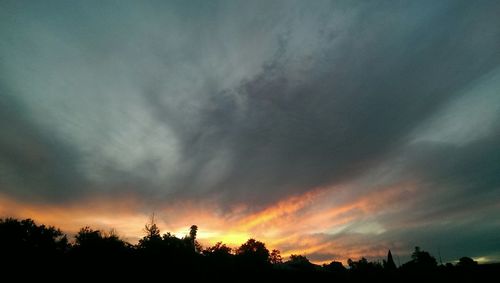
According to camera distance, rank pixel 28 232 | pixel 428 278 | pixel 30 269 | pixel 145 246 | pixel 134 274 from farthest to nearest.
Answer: pixel 28 232, pixel 428 278, pixel 145 246, pixel 30 269, pixel 134 274

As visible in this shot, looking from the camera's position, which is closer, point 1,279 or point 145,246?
point 1,279

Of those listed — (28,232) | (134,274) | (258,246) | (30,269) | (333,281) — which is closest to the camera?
(134,274)

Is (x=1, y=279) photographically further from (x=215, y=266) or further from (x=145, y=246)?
(x=215, y=266)

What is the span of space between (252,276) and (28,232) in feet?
155

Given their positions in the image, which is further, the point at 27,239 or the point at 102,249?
the point at 27,239

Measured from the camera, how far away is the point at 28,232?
56.8 m

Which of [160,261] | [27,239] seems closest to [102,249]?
[160,261]

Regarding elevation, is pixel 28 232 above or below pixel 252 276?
above

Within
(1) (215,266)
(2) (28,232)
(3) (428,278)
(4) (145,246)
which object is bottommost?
(3) (428,278)

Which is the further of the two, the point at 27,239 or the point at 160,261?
the point at 27,239

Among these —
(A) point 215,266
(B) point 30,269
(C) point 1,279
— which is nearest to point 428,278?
(A) point 215,266

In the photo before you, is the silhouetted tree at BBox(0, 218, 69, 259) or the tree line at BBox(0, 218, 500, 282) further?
the silhouetted tree at BBox(0, 218, 69, 259)

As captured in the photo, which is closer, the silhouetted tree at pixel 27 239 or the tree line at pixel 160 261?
the tree line at pixel 160 261

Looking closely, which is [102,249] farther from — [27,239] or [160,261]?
[27,239]
